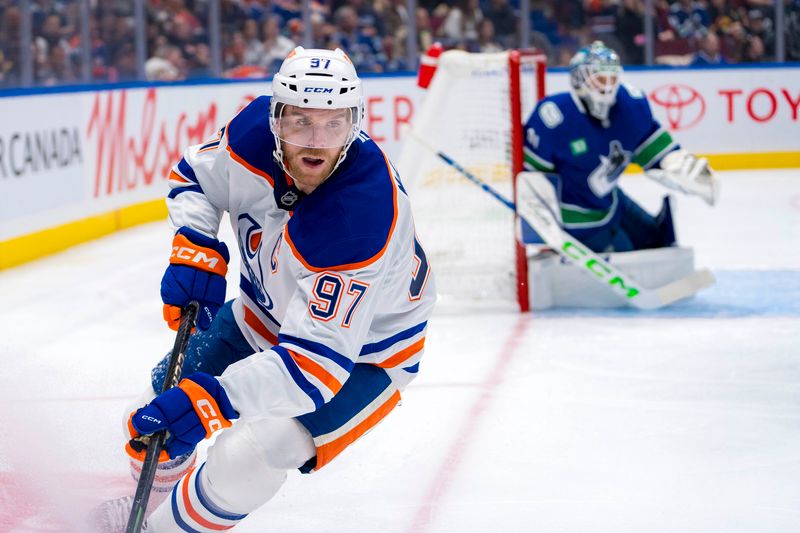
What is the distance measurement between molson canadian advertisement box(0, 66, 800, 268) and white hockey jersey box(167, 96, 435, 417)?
188cm

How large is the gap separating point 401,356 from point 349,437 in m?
0.17

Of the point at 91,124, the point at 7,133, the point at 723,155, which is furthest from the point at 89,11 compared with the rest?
the point at 723,155

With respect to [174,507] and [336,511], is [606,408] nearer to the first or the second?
[336,511]

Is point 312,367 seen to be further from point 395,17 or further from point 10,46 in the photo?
point 395,17

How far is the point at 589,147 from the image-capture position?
461 cm

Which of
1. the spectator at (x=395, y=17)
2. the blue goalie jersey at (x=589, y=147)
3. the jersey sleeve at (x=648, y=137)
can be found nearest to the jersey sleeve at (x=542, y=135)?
the blue goalie jersey at (x=589, y=147)

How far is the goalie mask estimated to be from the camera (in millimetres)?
4523

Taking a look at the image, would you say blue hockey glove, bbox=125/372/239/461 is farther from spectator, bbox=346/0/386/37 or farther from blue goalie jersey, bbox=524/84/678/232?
spectator, bbox=346/0/386/37

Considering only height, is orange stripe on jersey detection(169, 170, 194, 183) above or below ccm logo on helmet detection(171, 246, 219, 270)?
above

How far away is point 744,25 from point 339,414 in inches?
303

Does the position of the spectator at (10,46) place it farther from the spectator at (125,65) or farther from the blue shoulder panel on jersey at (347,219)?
the blue shoulder panel on jersey at (347,219)

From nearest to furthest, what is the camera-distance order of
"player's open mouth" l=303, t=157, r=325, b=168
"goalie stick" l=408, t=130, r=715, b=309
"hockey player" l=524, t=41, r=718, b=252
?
"player's open mouth" l=303, t=157, r=325, b=168
"goalie stick" l=408, t=130, r=715, b=309
"hockey player" l=524, t=41, r=718, b=252

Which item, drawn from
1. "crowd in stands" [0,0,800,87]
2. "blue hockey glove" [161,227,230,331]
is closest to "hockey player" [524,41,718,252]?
"blue hockey glove" [161,227,230,331]

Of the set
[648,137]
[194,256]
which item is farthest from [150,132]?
[194,256]
